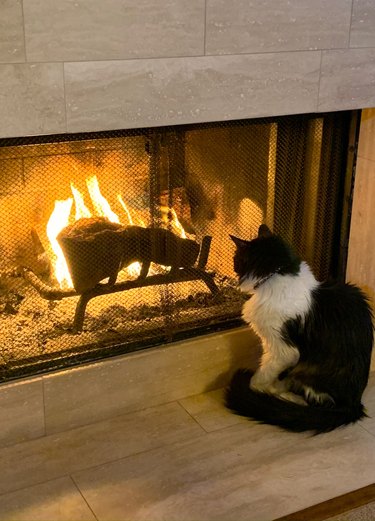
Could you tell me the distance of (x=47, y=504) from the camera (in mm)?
1898

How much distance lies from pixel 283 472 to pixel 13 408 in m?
0.77

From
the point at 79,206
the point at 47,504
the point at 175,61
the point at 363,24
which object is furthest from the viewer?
the point at 79,206

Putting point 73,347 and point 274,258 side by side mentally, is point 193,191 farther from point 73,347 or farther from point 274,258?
point 73,347

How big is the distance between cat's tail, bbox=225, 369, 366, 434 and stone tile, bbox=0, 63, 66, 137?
0.99 meters

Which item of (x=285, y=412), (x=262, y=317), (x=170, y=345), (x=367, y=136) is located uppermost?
(x=367, y=136)

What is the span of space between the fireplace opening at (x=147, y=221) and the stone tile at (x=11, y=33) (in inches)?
11.2

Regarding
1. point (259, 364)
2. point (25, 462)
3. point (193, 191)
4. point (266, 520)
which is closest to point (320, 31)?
point (193, 191)

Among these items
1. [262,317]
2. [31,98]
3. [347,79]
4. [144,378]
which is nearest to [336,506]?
[262,317]

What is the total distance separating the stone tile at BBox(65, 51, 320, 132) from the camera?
5.70 feet

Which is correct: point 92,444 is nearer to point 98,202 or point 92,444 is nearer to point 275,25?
point 98,202

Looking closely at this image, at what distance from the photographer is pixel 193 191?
2.20 metres

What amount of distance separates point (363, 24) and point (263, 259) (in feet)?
2.25

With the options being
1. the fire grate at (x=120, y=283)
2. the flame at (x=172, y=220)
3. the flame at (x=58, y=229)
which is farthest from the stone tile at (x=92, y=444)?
the flame at (x=172, y=220)

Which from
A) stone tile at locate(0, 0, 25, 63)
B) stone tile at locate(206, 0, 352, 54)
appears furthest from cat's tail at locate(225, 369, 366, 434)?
stone tile at locate(0, 0, 25, 63)
